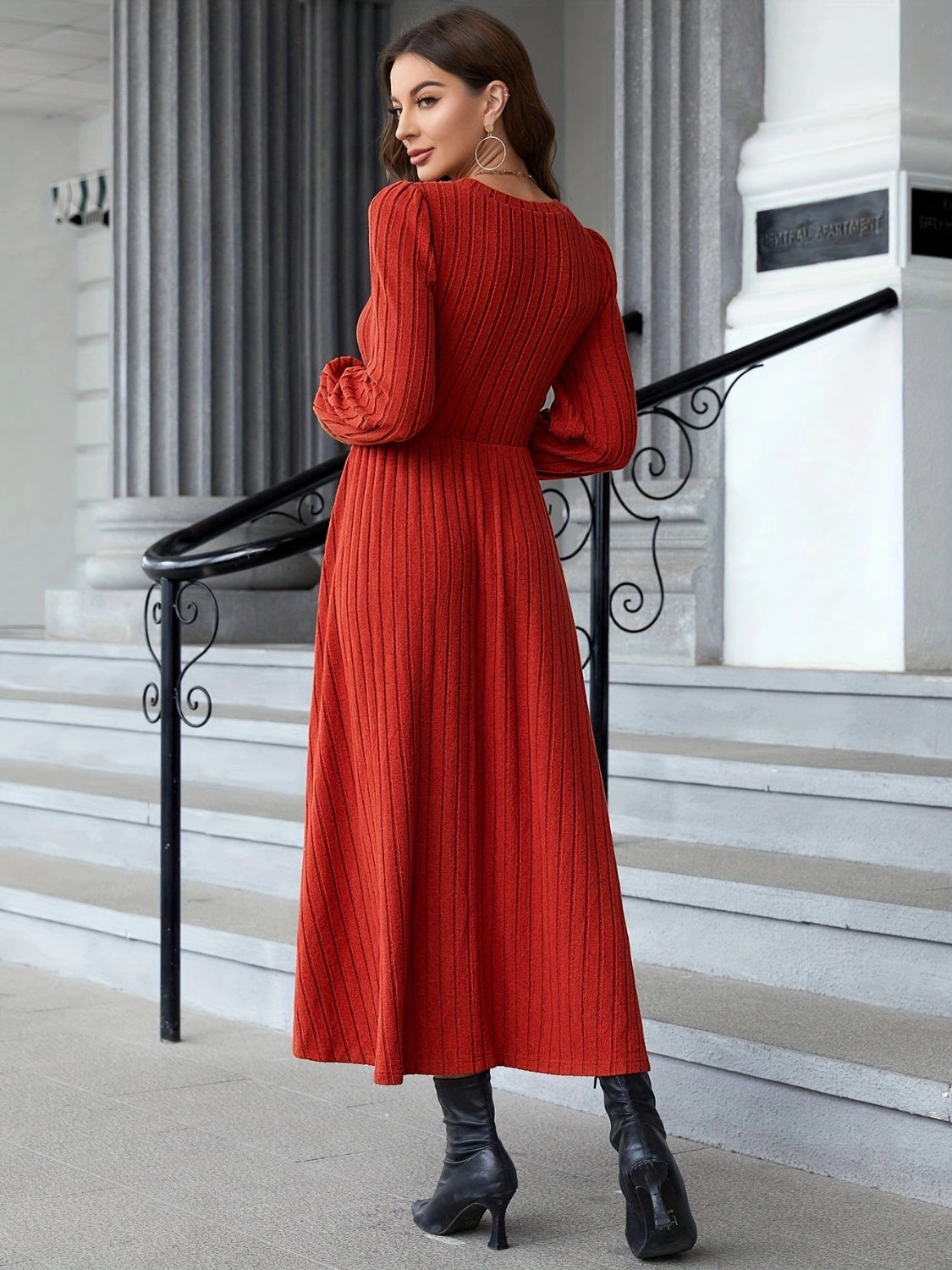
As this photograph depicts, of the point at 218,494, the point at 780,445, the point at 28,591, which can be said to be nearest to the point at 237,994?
the point at 780,445

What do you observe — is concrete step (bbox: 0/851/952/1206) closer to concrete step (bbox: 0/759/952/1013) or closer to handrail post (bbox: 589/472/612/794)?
concrete step (bbox: 0/759/952/1013)

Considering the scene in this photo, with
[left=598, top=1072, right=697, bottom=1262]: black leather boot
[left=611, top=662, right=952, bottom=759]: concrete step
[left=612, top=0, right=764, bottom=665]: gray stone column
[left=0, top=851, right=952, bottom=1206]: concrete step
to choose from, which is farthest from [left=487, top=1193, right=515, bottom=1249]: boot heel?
[left=612, top=0, right=764, bottom=665]: gray stone column

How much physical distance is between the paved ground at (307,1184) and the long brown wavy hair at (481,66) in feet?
4.91

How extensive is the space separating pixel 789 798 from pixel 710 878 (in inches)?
17.8

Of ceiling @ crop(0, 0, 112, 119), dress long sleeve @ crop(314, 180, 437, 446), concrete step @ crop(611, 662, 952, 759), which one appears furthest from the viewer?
ceiling @ crop(0, 0, 112, 119)

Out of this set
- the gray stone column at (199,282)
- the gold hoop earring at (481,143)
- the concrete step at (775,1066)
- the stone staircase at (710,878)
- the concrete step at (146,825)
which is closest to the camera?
the gold hoop earring at (481,143)

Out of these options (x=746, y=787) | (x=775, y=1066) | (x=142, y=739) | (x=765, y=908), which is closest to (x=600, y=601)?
(x=746, y=787)

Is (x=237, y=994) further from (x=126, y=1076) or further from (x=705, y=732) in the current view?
(x=705, y=732)

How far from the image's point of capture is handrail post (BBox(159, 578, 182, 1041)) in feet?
12.2

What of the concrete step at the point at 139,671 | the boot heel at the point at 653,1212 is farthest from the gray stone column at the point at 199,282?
Answer: the boot heel at the point at 653,1212

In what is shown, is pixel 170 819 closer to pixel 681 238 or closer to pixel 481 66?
pixel 481 66

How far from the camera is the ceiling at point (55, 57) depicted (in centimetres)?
969

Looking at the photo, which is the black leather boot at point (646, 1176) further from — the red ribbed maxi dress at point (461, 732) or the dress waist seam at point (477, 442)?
the dress waist seam at point (477, 442)

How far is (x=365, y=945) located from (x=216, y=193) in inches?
215
